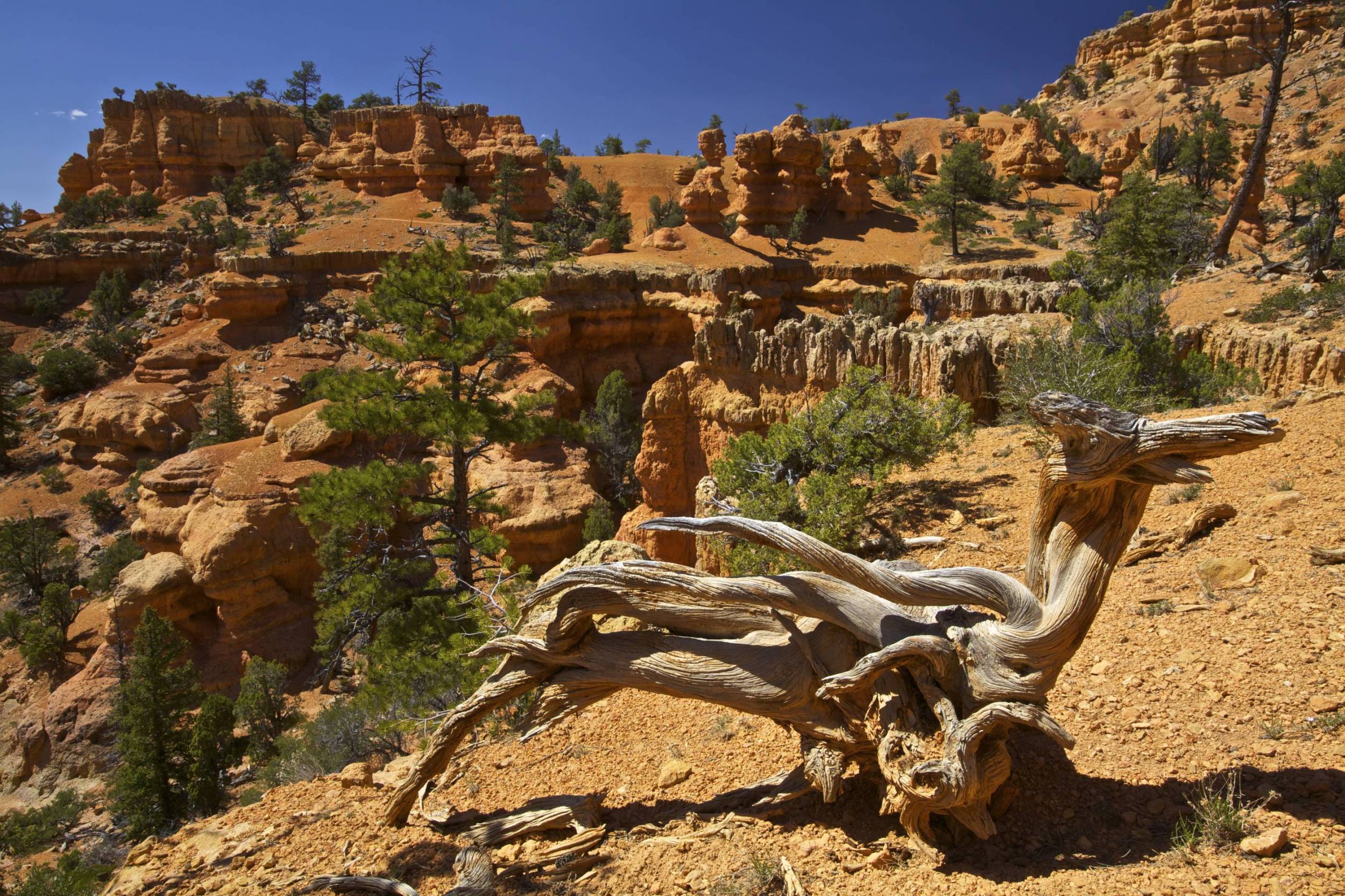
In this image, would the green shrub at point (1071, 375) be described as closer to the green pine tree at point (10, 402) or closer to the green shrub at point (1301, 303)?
the green shrub at point (1301, 303)

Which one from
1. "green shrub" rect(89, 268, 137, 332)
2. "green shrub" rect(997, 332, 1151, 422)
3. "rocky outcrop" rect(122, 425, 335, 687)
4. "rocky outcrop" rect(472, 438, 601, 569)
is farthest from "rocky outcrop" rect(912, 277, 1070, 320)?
"green shrub" rect(89, 268, 137, 332)

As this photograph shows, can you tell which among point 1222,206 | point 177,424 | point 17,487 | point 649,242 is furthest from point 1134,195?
point 17,487

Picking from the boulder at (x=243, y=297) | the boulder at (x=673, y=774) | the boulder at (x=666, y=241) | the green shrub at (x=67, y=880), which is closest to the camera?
the boulder at (x=673, y=774)

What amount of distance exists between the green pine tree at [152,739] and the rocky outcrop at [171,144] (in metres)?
43.3

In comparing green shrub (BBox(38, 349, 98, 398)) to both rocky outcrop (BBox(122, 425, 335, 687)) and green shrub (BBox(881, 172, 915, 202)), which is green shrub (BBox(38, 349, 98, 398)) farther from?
green shrub (BBox(881, 172, 915, 202))

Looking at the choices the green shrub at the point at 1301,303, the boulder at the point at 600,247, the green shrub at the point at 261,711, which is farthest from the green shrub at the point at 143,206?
the green shrub at the point at 1301,303

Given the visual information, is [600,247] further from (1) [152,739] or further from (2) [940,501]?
(2) [940,501]

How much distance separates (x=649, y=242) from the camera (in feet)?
112

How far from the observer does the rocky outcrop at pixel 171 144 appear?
151ft

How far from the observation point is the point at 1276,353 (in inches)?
407

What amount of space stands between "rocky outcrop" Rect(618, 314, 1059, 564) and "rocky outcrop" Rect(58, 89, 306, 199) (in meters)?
44.7

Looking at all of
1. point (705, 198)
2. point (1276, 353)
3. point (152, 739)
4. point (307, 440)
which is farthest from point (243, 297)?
point (1276, 353)

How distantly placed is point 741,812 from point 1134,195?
2159cm

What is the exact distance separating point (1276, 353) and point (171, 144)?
188 feet
